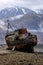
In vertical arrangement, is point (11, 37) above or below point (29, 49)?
above

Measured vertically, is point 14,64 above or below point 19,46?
above

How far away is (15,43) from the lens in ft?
162

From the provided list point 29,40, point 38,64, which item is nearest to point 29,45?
point 29,40

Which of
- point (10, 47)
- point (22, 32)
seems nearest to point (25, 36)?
point (22, 32)

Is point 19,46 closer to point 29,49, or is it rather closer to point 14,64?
point 29,49

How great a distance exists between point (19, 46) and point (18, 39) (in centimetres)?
149

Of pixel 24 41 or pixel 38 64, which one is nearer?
pixel 38 64

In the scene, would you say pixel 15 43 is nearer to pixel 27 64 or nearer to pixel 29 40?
pixel 29 40

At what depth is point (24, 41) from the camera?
48.7 metres

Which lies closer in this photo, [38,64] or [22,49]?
[38,64]

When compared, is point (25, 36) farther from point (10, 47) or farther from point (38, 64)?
point (38, 64)

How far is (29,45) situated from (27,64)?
2537 centimetres

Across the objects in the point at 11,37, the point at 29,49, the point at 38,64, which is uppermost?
the point at 38,64

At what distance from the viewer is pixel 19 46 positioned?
1935 inches
